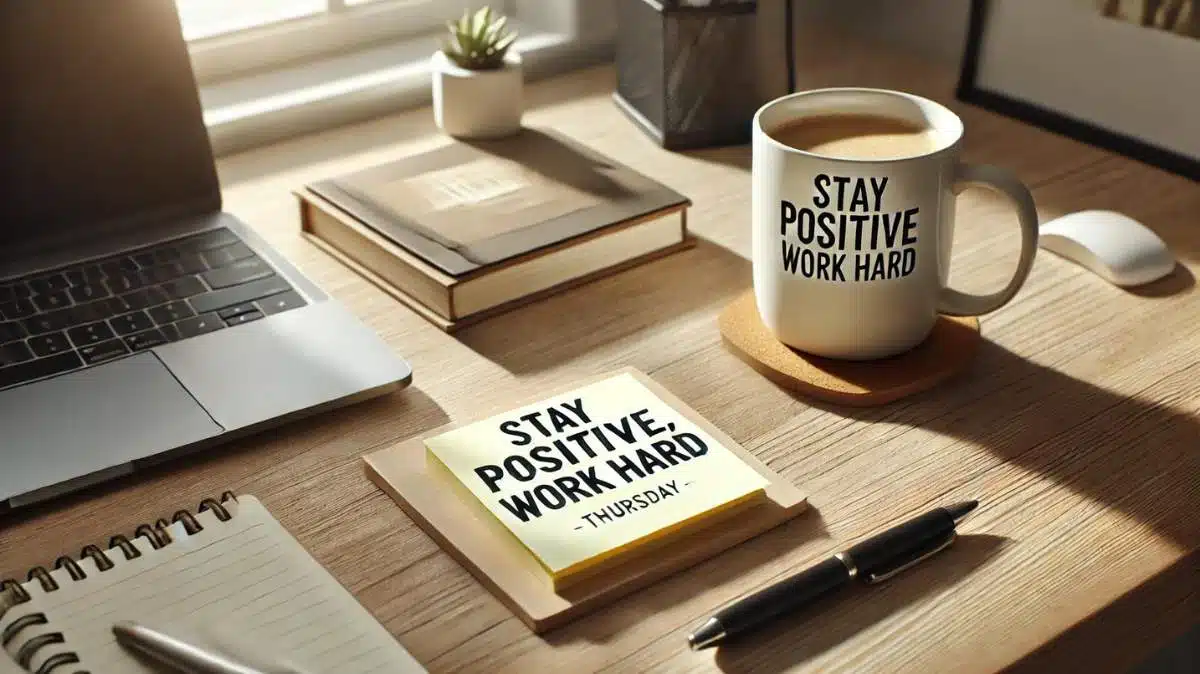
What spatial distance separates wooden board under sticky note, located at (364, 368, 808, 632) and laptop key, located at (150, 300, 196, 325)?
191 millimetres

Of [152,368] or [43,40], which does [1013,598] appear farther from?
[43,40]

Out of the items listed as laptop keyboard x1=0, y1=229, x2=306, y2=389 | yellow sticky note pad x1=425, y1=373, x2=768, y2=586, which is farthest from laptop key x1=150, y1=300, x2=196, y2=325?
yellow sticky note pad x1=425, y1=373, x2=768, y2=586

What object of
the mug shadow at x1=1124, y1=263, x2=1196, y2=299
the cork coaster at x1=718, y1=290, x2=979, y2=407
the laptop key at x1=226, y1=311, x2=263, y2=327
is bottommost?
the mug shadow at x1=1124, y1=263, x2=1196, y2=299

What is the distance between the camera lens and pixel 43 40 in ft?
2.83

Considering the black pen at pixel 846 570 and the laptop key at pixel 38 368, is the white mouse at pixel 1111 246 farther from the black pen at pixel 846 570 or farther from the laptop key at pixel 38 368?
the laptop key at pixel 38 368

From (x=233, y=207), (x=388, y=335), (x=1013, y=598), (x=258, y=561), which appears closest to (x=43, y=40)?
(x=233, y=207)

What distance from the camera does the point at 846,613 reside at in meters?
0.61

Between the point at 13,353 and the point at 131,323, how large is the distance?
7cm

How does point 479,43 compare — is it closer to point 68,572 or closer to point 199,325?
point 199,325

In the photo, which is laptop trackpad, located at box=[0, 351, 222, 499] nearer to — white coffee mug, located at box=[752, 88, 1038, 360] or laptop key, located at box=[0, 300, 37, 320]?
laptop key, located at box=[0, 300, 37, 320]

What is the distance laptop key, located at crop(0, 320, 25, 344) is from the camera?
785 mm

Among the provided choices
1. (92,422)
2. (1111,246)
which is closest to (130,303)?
(92,422)

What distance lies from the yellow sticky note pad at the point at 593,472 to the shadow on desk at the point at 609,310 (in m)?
0.08

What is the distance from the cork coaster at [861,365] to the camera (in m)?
0.77
